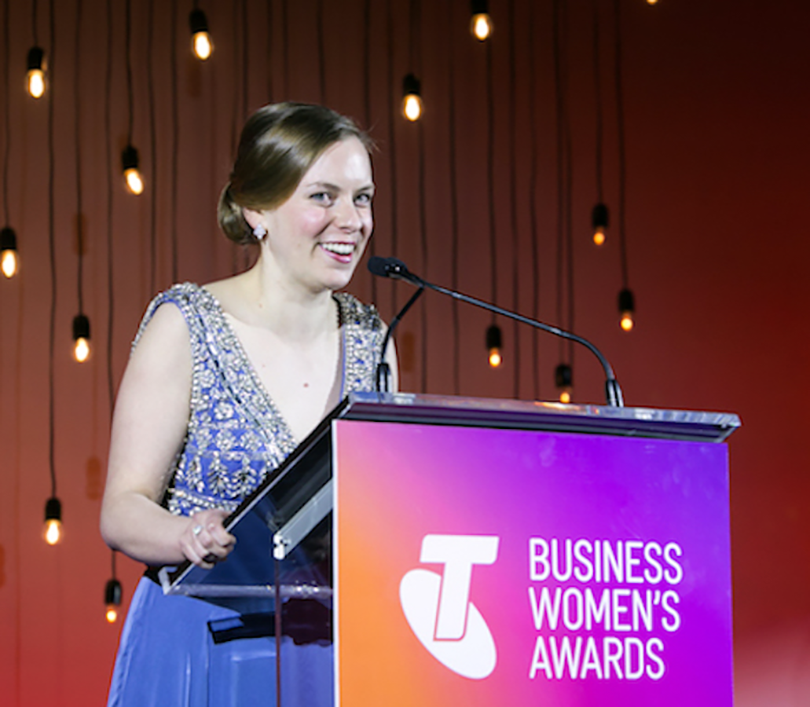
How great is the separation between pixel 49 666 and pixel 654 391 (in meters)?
2.40

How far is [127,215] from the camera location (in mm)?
3926

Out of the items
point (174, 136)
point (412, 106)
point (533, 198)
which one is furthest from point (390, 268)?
point (533, 198)

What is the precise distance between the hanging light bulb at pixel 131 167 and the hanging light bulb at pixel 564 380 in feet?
5.45

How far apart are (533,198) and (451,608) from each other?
11.3ft

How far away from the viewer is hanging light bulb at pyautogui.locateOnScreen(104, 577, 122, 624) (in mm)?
3645

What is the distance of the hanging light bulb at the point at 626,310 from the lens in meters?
4.12

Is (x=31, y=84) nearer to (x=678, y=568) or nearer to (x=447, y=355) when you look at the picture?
(x=447, y=355)

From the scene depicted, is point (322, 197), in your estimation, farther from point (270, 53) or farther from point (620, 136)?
point (620, 136)

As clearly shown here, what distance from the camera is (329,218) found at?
5.11ft

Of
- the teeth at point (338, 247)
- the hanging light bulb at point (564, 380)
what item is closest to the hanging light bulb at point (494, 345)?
the hanging light bulb at point (564, 380)

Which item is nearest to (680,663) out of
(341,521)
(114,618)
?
(341,521)

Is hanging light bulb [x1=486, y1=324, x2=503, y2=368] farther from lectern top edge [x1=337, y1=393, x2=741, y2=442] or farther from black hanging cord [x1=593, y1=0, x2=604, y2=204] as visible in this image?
lectern top edge [x1=337, y1=393, x2=741, y2=442]

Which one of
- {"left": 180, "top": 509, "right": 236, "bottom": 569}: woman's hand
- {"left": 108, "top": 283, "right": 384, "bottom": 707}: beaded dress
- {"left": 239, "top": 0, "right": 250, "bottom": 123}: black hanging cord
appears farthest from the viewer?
{"left": 239, "top": 0, "right": 250, "bottom": 123}: black hanging cord

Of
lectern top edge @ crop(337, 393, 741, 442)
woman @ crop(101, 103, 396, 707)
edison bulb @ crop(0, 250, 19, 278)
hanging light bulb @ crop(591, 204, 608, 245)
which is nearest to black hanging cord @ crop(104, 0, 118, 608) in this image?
edison bulb @ crop(0, 250, 19, 278)
